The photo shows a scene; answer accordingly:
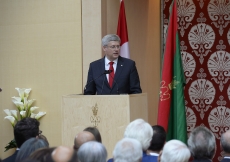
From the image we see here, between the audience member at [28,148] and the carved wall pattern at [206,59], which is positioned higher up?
the carved wall pattern at [206,59]

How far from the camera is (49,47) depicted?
273 inches

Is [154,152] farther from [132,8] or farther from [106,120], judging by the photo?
[132,8]

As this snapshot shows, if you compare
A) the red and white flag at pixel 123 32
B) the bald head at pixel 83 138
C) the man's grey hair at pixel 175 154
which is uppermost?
the red and white flag at pixel 123 32

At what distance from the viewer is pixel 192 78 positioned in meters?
8.23

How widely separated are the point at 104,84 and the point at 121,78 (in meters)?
0.19

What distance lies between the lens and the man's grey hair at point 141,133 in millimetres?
3881

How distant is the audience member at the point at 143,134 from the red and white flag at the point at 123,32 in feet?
9.73

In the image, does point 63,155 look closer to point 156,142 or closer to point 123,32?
point 156,142

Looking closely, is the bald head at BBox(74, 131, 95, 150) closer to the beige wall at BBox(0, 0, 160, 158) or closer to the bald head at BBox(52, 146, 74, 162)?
the bald head at BBox(52, 146, 74, 162)

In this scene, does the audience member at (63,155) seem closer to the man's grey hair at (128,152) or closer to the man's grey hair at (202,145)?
the man's grey hair at (128,152)

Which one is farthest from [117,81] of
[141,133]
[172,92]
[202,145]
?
[202,145]

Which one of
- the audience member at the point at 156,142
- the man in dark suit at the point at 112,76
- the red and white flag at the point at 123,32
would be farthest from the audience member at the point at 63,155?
the red and white flag at the point at 123,32

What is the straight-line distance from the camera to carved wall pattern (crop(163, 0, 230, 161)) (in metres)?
8.09

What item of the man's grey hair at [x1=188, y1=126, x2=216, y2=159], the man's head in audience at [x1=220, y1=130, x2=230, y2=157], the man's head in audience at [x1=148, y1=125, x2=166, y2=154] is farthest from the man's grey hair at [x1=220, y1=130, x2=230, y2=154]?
the man's head in audience at [x1=148, y1=125, x2=166, y2=154]
